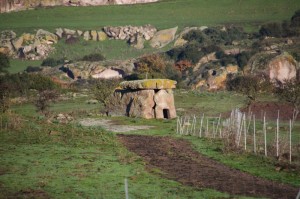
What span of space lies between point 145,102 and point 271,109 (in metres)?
11.0

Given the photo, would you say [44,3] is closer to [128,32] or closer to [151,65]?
[128,32]

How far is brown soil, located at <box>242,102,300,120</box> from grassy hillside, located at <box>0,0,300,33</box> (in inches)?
3474

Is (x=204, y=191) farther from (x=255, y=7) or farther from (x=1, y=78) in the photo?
(x=255, y=7)

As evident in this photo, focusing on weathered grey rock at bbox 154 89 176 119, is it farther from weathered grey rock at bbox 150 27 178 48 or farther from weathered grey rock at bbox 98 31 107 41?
weathered grey rock at bbox 98 31 107 41

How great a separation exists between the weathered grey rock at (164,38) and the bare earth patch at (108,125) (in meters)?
101

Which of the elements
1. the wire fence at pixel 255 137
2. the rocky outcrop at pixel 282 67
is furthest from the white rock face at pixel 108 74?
the wire fence at pixel 255 137

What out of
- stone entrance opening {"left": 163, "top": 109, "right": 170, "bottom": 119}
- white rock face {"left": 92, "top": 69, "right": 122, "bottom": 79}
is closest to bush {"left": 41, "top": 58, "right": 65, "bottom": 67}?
white rock face {"left": 92, "top": 69, "right": 122, "bottom": 79}

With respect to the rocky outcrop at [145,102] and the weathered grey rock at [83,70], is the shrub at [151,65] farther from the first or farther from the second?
the rocky outcrop at [145,102]

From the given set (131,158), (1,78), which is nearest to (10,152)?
(131,158)

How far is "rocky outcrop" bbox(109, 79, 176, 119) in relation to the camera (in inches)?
1973

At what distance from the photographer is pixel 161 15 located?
6417 inches

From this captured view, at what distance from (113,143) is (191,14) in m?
132

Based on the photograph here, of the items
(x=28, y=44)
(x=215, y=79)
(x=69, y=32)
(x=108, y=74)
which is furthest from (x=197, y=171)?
(x=69, y=32)

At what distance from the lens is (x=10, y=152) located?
88.6 ft
